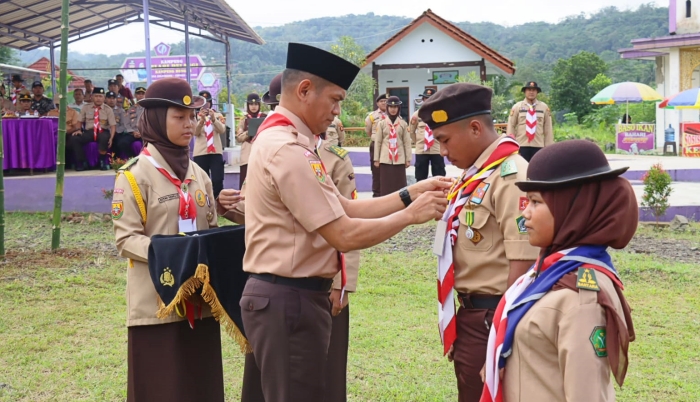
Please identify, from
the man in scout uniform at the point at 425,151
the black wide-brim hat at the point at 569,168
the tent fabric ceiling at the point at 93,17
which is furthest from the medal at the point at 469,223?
the tent fabric ceiling at the point at 93,17

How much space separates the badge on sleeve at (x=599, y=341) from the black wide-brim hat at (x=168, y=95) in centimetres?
235

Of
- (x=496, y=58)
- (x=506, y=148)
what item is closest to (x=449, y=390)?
(x=506, y=148)

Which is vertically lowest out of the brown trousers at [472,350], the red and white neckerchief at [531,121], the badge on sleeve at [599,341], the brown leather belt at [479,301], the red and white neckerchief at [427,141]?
the brown trousers at [472,350]

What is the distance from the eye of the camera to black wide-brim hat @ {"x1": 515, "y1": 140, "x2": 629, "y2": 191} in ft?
6.80

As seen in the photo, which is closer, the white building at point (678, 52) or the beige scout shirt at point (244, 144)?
the beige scout shirt at point (244, 144)

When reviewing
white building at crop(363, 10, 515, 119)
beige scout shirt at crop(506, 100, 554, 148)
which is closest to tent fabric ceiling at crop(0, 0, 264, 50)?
beige scout shirt at crop(506, 100, 554, 148)

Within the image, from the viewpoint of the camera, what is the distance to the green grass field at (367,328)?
4.88m

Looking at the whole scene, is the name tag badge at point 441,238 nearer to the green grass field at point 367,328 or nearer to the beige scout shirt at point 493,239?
the beige scout shirt at point 493,239

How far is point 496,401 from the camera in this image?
7.42ft

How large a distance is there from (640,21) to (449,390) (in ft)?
294

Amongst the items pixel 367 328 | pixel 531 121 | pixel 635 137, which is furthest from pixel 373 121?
pixel 635 137

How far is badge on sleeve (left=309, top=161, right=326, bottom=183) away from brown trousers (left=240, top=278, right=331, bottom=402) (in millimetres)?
→ 423

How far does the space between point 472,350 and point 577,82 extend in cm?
3651

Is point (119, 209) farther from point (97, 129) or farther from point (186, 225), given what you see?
point (97, 129)
